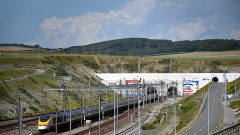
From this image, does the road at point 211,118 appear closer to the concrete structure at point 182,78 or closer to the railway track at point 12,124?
the railway track at point 12,124

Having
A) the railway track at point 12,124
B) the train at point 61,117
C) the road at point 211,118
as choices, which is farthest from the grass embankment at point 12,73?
the road at point 211,118

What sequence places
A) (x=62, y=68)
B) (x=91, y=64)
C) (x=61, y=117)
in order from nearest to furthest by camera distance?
(x=61, y=117), (x=62, y=68), (x=91, y=64)

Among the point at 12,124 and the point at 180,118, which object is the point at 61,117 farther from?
the point at 180,118

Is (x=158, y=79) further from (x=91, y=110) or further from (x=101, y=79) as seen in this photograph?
(x=91, y=110)

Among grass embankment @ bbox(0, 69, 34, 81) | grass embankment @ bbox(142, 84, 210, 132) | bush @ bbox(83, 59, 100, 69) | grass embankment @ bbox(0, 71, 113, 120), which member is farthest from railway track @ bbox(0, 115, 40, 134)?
bush @ bbox(83, 59, 100, 69)

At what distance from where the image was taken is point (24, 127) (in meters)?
51.3

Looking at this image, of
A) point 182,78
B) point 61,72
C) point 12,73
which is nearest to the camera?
point 12,73

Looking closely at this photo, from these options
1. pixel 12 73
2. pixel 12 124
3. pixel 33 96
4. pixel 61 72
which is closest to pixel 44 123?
pixel 12 124

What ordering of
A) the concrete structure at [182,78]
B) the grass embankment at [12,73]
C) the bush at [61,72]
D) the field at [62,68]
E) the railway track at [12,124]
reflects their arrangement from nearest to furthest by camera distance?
the railway track at [12,124] → the field at [62,68] → the grass embankment at [12,73] → the bush at [61,72] → the concrete structure at [182,78]

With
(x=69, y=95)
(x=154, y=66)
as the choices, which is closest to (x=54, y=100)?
(x=69, y=95)

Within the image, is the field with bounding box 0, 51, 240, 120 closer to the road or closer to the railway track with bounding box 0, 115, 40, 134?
the road

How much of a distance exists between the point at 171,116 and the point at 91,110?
1649cm

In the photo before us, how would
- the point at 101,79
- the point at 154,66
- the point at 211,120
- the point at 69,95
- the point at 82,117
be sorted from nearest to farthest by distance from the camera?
the point at 211,120 → the point at 82,117 → the point at 69,95 → the point at 101,79 → the point at 154,66

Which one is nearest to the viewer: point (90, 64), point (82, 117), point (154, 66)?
point (82, 117)
